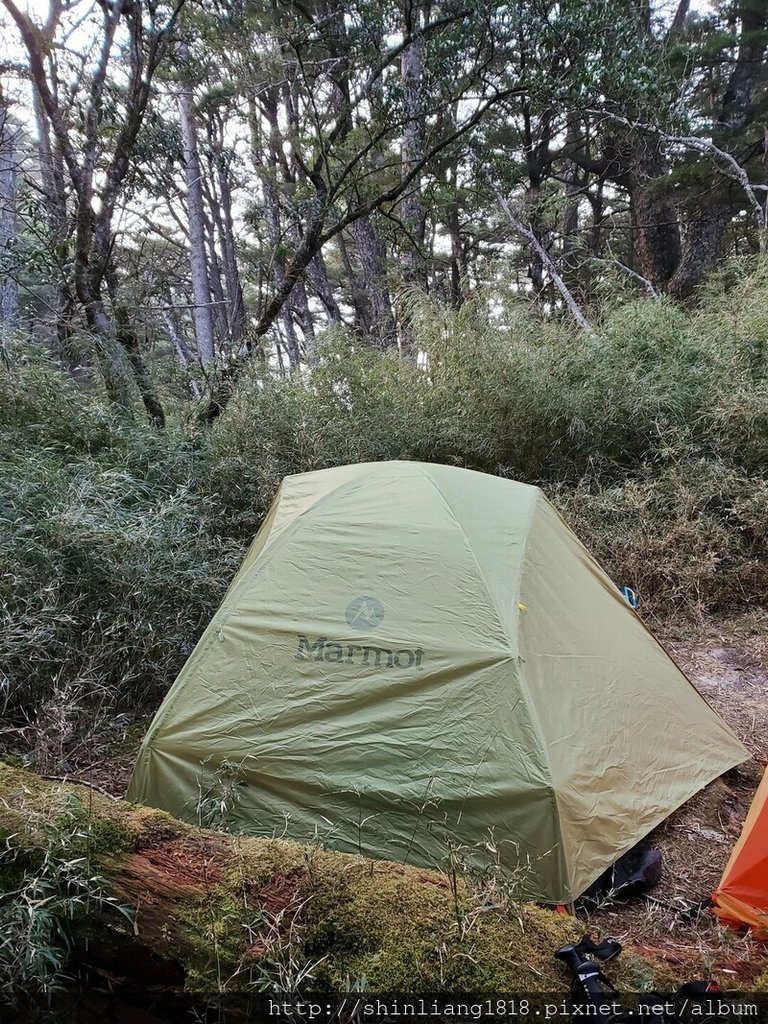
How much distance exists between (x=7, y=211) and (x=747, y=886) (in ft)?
19.0

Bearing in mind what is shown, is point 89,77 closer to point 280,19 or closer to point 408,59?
point 280,19

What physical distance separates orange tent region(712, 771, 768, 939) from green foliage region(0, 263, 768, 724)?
2.56m

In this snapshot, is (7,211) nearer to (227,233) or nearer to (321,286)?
(321,286)

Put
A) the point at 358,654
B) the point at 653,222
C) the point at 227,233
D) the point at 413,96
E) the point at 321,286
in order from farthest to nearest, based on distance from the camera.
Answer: the point at 227,233
the point at 321,286
the point at 653,222
the point at 413,96
the point at 358,654

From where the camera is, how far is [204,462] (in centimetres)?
462

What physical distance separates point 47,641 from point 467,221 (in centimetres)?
1023

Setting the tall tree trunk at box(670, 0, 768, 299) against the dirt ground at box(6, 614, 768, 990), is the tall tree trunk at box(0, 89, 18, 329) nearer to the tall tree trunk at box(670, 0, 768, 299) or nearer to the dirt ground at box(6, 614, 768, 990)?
the dirt ground at box(6, 614, 768, 990)

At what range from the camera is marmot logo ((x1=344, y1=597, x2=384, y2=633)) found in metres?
2.23

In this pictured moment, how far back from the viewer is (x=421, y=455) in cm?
522

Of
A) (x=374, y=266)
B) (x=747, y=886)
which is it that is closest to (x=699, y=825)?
(x=747, y=886)

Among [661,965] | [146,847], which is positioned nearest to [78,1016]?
[146,847]

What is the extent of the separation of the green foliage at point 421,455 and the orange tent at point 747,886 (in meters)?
2.56

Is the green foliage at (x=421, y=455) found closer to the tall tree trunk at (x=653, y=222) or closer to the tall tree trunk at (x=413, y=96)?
the tall tree trunk at (x=413, y=96)

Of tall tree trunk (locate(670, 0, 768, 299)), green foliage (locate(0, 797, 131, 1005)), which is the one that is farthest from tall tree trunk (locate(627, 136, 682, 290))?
green foliage (locate(0, 797, 131, 1005))
